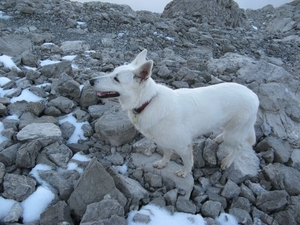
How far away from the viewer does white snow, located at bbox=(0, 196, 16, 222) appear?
3811mm

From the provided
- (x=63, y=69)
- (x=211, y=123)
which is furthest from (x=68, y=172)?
(x=63, y=69)

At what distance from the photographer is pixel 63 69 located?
7.27 metres

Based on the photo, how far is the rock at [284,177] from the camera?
5.07 m

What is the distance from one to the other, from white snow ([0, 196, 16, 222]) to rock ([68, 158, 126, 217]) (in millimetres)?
878

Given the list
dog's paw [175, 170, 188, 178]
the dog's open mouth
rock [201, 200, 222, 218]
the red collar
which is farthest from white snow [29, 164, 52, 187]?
rock [201, 200, 222, 218]

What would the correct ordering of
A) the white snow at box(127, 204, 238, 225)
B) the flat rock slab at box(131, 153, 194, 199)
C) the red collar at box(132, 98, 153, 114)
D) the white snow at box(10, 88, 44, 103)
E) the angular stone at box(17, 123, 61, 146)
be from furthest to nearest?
the white snow at box(10, 88, 44, 103), the angular stone at box(17, 123, 61, 146), the flat rock slab at box(131, 153, 194, 199), the red collar at box(132, 98, 153, 114), the white snow at box(127, 204, 238, 225)

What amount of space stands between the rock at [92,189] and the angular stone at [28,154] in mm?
1089

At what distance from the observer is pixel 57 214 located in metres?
3.74

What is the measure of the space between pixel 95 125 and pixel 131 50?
19.4 feet

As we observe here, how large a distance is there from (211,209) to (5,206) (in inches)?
131

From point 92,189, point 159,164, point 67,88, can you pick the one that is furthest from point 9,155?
point 159,164

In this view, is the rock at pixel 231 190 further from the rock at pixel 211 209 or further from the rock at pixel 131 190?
the rock at pixel 131 190

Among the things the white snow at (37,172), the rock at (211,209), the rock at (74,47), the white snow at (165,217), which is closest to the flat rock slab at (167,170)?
the rock at (211,209)

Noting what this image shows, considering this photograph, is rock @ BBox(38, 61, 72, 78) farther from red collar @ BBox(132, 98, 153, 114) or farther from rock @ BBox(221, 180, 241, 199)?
rock @ BBox(221, 180, 241, 199)
